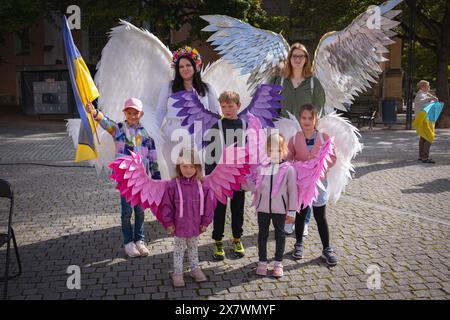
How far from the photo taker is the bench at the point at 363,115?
55.1ft

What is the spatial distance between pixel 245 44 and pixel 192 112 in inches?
38.3

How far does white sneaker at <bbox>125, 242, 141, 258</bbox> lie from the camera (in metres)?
4.07

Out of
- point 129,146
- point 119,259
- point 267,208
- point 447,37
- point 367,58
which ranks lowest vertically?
point 119,259

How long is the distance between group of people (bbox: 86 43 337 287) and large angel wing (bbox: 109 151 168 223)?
96 mm

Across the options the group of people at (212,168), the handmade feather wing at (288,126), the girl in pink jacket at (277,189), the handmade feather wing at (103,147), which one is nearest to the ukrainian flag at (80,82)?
the group of people at (212,168)

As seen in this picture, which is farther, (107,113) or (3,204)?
(3,204)

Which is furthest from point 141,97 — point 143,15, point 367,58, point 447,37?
point 447,37

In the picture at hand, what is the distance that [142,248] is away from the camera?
4129mm

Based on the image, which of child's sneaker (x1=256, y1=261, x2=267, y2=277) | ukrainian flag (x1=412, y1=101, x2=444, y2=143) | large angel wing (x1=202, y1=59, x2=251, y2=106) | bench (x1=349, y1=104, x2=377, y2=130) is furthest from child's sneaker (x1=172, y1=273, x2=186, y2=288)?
bench (x1=349, y1=104, x2=377, y2=130)

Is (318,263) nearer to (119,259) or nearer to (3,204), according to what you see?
(119,259)

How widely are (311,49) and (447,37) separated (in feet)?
22.8

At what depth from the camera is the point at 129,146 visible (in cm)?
399

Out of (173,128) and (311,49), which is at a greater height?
(311,49)

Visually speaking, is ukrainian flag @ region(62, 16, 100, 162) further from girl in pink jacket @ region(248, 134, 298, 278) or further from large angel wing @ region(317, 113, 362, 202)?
large angel wing @ region(317, 113, 362, 202)
